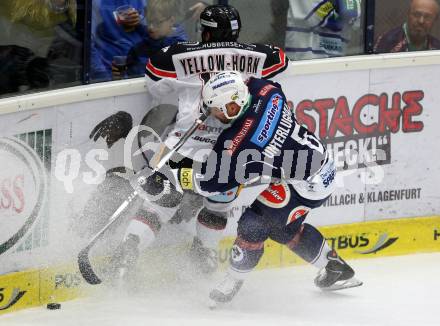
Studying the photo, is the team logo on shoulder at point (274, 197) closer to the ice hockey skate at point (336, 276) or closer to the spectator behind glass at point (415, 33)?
the ice hockey skate at point (336, 276)

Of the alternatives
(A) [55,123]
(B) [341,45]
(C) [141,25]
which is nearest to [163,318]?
(A) [55,123]

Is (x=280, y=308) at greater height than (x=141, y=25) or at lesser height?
lesser

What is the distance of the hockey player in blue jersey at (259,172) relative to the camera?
6648 millimetres

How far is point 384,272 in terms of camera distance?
7.75 m

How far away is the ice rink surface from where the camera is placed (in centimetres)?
659

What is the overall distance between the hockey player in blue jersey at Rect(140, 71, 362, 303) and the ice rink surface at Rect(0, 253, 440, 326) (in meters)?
0.21

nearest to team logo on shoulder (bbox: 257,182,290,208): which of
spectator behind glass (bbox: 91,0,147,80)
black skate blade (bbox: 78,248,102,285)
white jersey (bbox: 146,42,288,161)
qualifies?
white jersey (bbox: 146,42,288,161)

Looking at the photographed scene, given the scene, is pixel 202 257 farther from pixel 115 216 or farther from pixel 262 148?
pixel 262 148

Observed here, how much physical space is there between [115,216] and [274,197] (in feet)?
2.91

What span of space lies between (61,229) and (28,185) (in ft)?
1.14

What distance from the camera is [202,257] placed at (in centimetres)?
730

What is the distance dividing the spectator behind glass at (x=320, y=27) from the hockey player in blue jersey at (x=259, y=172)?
3.12 feet

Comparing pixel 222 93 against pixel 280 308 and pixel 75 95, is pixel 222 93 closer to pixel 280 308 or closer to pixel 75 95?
pixel 75 95

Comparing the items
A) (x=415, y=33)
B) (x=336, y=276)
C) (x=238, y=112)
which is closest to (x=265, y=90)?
(x=238, y=112)
